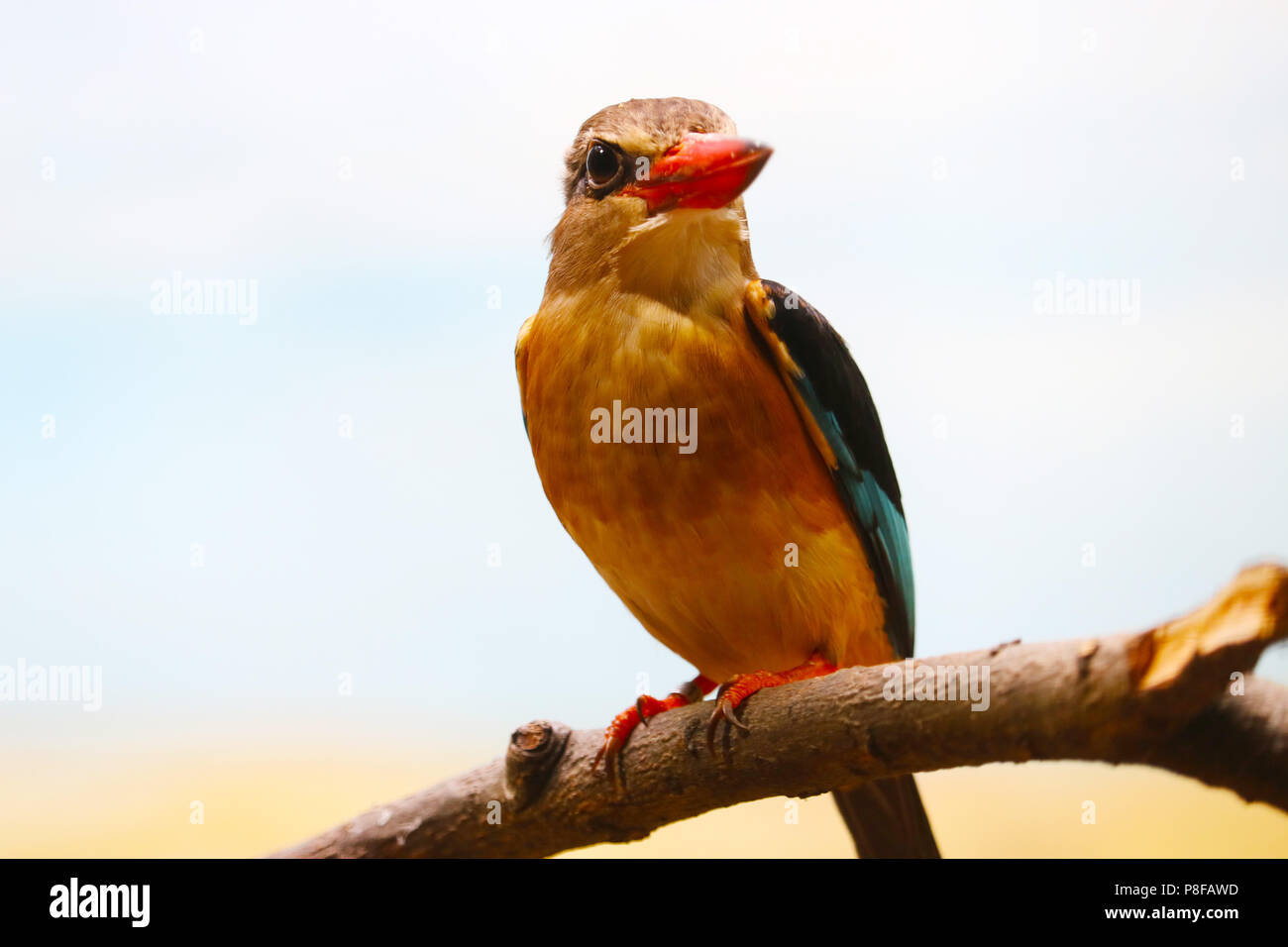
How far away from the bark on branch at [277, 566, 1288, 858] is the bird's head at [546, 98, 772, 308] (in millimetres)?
918

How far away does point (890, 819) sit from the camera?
2.55 metres

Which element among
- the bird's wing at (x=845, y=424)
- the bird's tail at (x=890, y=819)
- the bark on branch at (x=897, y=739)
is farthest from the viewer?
the bird's tail at (x=890, y=819)

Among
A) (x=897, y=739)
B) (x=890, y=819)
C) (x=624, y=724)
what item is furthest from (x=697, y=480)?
(x=890, y=819)

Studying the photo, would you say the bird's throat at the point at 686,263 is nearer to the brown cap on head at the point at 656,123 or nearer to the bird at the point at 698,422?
the bird at the point at 698,422

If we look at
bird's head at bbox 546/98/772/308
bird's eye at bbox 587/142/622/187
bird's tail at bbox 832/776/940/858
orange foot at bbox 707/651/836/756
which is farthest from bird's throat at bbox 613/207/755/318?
bird's tail at bbox 832/776/940/858

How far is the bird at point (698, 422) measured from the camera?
2.11 m

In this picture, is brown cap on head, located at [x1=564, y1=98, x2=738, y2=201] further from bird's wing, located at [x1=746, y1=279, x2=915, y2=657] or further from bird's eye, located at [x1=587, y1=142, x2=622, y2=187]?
bird's wing, located at [x1=746, y1=279, x2=915, y2=657]

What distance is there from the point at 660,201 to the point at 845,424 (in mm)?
645

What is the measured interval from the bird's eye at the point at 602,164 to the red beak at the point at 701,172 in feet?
0.25

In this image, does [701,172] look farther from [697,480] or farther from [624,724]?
[624,724]

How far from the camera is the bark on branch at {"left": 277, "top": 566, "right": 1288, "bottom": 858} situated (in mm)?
1283

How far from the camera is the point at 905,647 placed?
2.58 meters

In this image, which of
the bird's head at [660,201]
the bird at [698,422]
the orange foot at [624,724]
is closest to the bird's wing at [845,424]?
the bird at [698,422]

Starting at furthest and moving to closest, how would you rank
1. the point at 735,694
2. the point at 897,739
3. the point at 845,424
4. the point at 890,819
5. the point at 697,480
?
the point at 890,819 < the point at 845,424 < the point at 697,480 < the point at 735,694 < the point at 897,739
